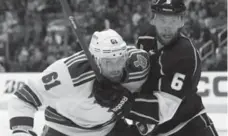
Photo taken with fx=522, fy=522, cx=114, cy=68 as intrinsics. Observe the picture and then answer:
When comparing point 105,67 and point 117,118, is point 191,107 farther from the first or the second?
point 105,67

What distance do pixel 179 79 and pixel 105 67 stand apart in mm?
376

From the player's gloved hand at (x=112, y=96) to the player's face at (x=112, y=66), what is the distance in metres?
0.06

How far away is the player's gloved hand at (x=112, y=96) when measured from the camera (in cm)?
259

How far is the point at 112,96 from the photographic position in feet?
8.50

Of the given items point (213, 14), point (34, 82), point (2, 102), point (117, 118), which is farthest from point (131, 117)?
point (213, 14)

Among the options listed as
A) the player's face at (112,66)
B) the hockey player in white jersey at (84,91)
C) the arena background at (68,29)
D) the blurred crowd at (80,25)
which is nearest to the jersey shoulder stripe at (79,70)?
the hockey player in white jersey at (84,91)

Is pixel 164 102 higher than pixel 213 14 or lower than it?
higher

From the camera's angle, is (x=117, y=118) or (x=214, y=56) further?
(x=214, y=56)

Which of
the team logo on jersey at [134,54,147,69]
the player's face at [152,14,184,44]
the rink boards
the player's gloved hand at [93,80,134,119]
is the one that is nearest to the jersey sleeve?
the player's gloved hand at [93,80,134,119]

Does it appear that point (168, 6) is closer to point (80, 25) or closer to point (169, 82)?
point (169, 82)

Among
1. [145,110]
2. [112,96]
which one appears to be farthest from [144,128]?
[112,96]

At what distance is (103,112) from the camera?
2656mm

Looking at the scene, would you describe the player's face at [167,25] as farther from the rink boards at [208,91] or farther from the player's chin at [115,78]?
the rink boards at [208,91]

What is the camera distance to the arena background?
6480 millimetres
